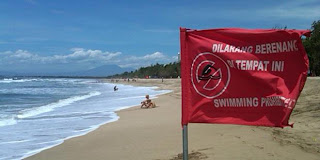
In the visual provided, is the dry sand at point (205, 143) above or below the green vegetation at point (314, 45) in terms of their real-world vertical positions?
below

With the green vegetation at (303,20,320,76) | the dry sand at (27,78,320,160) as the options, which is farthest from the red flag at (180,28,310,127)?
the green vegetation at (303,20,320,76)

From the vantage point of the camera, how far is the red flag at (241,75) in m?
3.09

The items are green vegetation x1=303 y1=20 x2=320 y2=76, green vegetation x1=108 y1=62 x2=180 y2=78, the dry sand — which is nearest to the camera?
the dry sand

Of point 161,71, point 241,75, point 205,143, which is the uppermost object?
point 161,71

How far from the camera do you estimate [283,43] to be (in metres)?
3.09

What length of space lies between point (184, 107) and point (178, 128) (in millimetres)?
6884

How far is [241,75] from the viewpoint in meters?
3.20

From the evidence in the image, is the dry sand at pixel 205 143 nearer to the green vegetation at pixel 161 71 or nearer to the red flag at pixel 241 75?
the red flag at pixel 241 75

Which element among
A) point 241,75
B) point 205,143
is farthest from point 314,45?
point 241,75

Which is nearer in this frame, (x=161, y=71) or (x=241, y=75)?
(x=241, y=75)

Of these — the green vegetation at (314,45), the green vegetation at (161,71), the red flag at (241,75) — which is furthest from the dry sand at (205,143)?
the green vegetation at (161,71)

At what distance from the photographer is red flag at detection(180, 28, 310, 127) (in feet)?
10.1

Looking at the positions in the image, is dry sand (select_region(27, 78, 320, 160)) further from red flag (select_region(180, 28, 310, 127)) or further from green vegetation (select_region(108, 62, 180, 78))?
green vegetation (select_region(108, 62, 180, 78))

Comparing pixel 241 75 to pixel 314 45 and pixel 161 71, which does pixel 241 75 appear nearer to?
pixel 314 45
